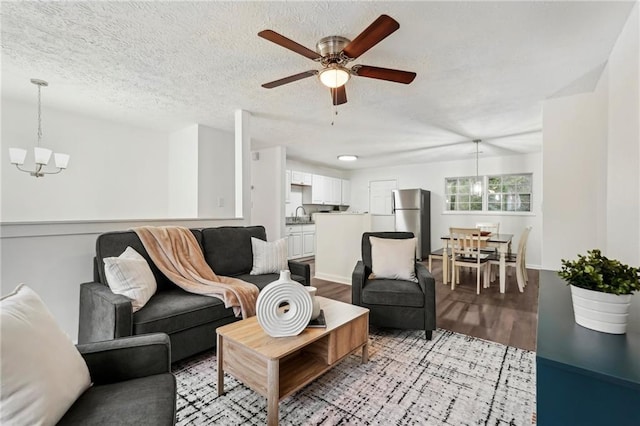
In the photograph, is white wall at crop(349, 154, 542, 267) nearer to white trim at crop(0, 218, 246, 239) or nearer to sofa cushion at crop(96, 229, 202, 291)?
white trim at crop(0, 218, 246, 239)

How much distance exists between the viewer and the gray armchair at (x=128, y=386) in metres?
0.95

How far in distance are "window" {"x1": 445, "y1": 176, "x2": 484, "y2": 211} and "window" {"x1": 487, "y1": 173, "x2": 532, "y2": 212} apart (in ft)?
0.74

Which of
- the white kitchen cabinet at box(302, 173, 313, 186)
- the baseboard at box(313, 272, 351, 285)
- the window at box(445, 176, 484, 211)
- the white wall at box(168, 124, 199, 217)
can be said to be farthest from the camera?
the white kitchen cabinet at box(302, 173, 313, 186)

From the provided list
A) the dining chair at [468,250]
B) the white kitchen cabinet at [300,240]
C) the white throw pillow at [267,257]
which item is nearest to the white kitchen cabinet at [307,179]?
the white kitchen cabinet at [300,240]

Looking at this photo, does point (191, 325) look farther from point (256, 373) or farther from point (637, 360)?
point (637, 360)

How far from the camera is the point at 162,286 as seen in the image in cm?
241

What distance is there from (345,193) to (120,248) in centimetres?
628

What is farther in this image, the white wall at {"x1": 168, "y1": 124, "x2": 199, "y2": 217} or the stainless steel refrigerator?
the stainless steel refrigerator

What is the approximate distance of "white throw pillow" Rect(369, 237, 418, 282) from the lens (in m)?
2.78

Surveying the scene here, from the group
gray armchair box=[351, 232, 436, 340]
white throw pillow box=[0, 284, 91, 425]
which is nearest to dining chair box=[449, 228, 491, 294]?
gray armchair box=[351, 232, 436, 340]

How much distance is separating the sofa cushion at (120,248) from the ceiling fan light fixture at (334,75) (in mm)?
2049

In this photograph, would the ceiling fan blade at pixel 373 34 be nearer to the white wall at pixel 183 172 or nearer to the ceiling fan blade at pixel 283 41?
the ceiling fan blade at pixel 283 41

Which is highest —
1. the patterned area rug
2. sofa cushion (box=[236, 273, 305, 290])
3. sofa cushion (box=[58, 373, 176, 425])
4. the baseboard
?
sofa cushion (box=[236, 273, 305, 290])

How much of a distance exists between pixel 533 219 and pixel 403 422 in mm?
5710
